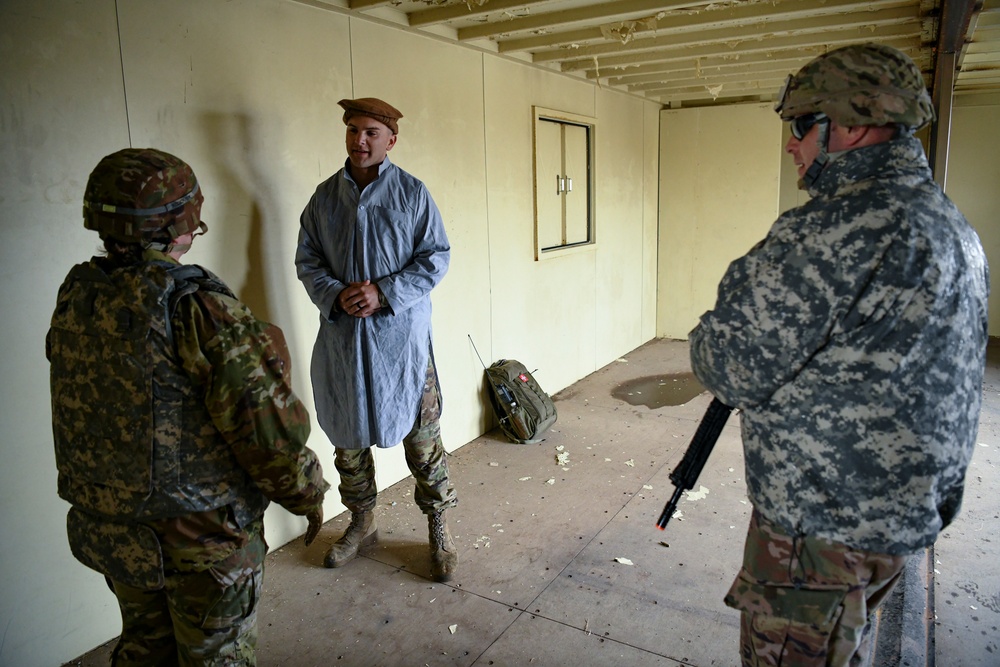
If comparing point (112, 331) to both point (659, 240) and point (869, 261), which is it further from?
point (659, 240)

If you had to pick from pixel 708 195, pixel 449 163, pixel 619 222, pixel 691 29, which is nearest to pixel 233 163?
pixel 449 163

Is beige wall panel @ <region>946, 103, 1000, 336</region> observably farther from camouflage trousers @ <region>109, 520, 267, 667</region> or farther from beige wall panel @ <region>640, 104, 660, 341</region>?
camouflage trousers @ <region>109, 520, 267, 667</region>

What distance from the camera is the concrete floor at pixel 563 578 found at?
217 centimetres

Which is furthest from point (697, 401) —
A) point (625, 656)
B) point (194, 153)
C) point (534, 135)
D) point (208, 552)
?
point (208, 552)

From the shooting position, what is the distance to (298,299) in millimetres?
2811

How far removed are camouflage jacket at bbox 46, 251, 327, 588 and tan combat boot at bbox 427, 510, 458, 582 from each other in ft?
4.22

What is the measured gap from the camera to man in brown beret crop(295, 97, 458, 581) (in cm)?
246

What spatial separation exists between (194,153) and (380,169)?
636 millimetres

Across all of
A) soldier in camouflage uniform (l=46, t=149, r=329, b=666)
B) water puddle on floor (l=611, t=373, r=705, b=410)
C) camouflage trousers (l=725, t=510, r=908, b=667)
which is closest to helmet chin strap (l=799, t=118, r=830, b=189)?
camouflage trousers (l=725, t=510, r=908, b=667)

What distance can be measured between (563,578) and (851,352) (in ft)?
5.40

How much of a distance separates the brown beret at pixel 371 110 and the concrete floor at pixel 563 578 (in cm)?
170

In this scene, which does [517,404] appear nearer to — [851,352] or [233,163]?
[233,163]

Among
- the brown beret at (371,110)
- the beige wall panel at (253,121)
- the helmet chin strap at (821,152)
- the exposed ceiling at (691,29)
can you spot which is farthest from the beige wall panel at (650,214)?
the helmet chin strap at (821,152)

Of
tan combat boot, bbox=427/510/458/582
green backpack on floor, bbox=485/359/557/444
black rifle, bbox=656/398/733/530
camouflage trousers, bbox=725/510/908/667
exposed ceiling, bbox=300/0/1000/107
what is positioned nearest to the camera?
camouflage trousers, bbox=725/510/908/667
